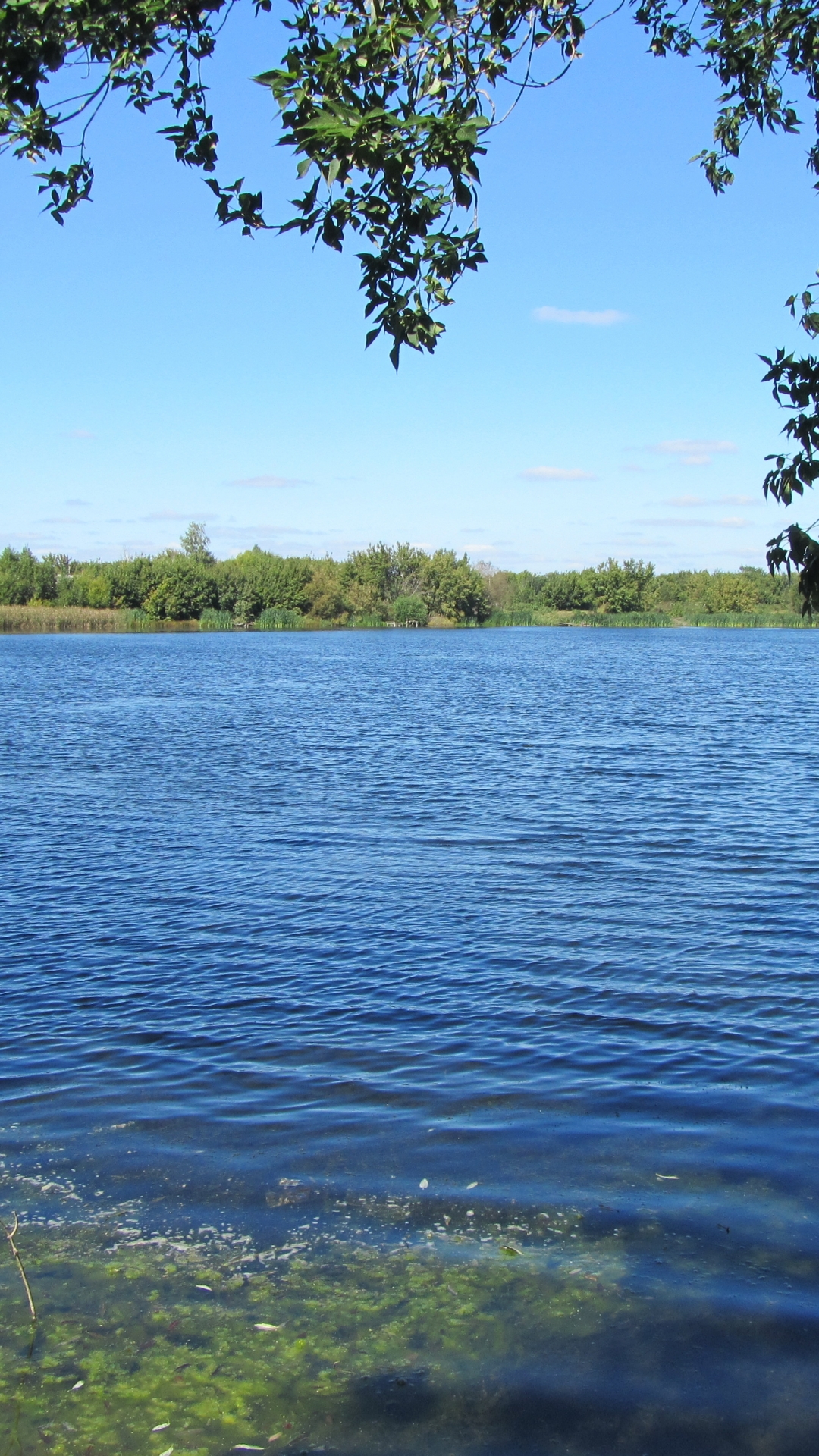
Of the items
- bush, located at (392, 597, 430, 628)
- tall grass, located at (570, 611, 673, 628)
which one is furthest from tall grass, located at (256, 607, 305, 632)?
tall grass, located at (570, 611, 673, 628)

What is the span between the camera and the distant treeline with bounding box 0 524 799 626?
439 ft

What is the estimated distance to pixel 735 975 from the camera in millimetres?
11188

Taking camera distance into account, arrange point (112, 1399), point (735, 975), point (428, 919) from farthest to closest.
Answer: point (428, 919) < point (735, 975) < point (112, 1399)

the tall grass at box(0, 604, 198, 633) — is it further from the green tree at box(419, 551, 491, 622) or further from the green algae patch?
the green algae patch

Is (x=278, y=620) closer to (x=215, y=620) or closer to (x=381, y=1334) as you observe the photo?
(x=215, y=620)

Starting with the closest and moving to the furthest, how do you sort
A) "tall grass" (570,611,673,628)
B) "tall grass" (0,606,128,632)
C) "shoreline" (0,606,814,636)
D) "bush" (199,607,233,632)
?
"tall grass" (0,606,128,632), "shoreline" (0,606,814,636), "bush" (199,607,233,632), "tall grass" (570,611,673,628)

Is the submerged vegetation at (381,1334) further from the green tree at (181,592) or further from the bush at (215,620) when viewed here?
the bush at (215,620)

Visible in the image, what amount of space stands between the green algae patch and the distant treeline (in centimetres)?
12854

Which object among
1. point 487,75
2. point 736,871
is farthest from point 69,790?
point 487,75

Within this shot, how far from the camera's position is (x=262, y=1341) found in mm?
5590

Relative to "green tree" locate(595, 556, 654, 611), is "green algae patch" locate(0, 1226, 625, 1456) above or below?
below

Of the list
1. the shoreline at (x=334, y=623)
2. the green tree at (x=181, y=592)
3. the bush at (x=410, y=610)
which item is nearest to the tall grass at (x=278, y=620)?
the shoreline at (x=334, y=623)

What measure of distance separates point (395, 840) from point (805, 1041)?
9.26 meters

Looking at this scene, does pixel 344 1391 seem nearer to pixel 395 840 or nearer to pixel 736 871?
pixel 736 871
